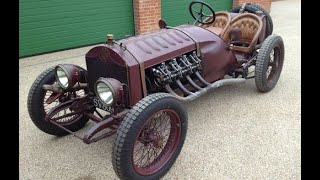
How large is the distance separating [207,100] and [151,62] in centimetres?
146

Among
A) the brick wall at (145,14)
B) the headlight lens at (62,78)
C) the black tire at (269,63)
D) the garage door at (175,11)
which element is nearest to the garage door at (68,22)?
the brick wall at (145,14)

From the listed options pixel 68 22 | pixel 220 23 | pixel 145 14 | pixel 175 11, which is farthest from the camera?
pixel 175 11

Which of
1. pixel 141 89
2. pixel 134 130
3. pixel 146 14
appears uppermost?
pixel 146 14

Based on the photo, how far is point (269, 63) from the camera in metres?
4.27

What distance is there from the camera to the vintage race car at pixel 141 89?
96.8 inches

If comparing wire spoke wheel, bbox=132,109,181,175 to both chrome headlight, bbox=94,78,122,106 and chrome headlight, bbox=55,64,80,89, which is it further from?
chrome headlight, bbox=55,64,80,89

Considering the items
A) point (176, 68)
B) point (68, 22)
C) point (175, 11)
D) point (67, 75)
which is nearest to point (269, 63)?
point (176, 68)

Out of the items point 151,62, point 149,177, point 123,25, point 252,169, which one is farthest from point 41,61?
point 252,169

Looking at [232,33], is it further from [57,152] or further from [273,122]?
[57,152]

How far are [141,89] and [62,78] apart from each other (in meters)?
0.79

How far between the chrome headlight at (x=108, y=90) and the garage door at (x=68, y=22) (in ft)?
13.7

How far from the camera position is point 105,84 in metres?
2.58

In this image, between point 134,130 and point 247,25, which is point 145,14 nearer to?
point 247,25

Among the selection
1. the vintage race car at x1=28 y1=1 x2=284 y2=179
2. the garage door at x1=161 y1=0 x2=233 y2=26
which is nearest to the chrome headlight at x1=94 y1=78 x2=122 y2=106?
the vintage race car at x1=28 y1=1 x2=284 y2=179
